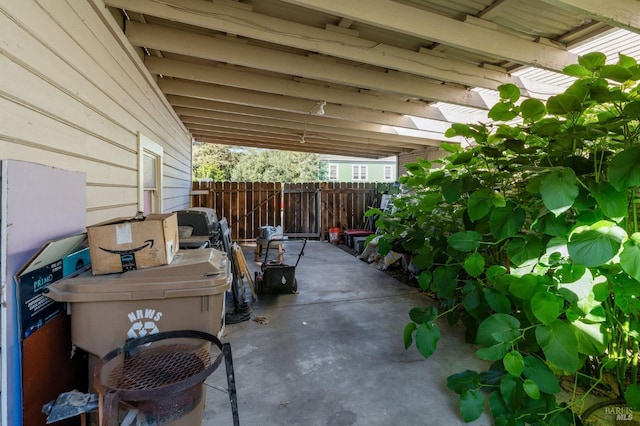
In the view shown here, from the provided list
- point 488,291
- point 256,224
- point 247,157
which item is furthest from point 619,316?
point 247,157

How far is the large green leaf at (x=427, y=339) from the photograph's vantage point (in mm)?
2248

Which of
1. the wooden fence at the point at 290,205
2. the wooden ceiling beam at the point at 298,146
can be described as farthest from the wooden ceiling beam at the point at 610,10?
the wooden fence at the point at 290,205

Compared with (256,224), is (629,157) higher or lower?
higher

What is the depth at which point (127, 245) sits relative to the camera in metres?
1.49

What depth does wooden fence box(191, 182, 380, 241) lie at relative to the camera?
9383 millimetres

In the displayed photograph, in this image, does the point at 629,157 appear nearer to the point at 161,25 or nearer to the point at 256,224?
the point at 161,25

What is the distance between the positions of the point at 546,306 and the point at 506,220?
0.55 m

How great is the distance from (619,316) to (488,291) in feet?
2.57

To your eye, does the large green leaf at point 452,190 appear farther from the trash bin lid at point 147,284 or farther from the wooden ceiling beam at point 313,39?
the trash bin lid at point 147,284

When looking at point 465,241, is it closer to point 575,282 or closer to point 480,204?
point 480,204

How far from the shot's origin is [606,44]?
3.09 metres

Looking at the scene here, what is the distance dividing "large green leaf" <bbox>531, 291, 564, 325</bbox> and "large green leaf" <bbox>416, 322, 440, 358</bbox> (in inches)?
29.1

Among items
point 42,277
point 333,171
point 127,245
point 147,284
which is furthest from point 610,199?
point 333,171

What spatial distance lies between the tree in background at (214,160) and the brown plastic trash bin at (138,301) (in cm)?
1847
